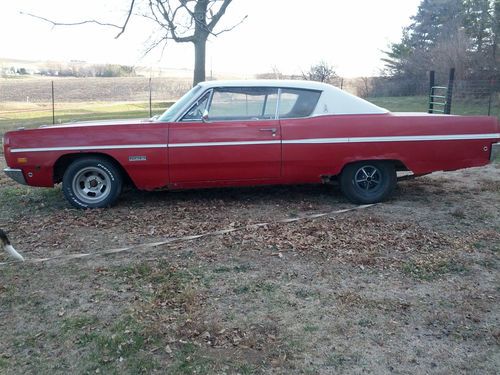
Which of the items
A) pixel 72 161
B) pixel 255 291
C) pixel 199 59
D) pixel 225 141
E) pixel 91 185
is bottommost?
pixel 255 291

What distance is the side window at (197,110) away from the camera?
6.19 metres

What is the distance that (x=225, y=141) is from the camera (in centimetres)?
608

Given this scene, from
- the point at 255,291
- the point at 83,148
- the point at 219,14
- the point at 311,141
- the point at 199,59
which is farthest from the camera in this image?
the point at 199,59

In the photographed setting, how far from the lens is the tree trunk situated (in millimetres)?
17891

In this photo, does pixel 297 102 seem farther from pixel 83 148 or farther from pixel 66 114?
pixel 66 114

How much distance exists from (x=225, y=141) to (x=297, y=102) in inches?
41.0

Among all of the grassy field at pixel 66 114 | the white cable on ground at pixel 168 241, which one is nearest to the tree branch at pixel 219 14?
the grassy field at pixel 66 114

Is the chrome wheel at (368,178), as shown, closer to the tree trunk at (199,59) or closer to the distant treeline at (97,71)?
the tree trunk at (199,59)

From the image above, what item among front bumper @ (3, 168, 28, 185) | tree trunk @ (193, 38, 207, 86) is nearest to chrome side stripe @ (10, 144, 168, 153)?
front bumper @ (3, 168, 28, 185)

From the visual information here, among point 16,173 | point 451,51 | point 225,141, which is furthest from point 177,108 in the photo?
point 451,51

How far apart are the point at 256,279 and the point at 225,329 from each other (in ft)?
2.75

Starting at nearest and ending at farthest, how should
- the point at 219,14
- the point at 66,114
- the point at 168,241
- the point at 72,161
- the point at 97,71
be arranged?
1. the point at 168,241
2. the point at 72,161
3. the point at 219,14
4. the point at 66,114
5. the point at 97,71

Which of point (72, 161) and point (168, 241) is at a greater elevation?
point (72, 161)

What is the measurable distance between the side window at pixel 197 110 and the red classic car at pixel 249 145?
1 centimetres
